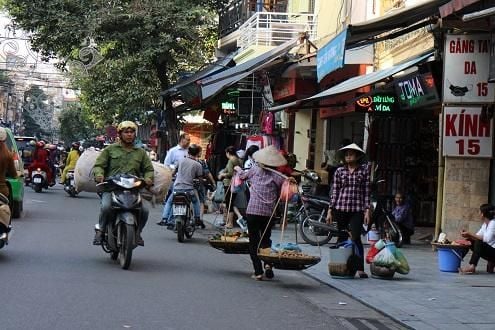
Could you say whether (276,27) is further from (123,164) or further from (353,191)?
(123,164)

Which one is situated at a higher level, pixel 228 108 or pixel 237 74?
pixel 237 74

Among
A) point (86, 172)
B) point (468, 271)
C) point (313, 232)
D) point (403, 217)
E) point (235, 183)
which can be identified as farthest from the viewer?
point (313, 232)

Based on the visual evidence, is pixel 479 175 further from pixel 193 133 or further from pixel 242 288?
pixel 193 133

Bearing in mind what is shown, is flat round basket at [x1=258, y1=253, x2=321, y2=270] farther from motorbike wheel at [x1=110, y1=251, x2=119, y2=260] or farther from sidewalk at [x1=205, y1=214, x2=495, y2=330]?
motorbike wheel at [x1=110, y1=251, x2=119, y2=260]

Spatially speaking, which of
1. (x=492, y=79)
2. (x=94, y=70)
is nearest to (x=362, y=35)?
(x=492, y=79)

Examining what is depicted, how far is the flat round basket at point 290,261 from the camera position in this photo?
962 cm

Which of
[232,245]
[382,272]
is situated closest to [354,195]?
[382,272]

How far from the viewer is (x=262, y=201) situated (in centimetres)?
1027

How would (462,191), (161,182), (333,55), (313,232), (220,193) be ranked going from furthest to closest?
(220,193)
(313,232)
(462,191)
(333,55)
(161,182)

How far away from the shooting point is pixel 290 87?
23.1 metres

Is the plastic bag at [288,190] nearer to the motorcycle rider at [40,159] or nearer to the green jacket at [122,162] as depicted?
the green jacket at [122,162]

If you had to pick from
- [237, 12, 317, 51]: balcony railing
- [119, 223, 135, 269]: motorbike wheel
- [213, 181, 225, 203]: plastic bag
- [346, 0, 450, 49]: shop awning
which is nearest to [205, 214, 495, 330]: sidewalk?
[119, 223, 135, 269]: motorbike wheel

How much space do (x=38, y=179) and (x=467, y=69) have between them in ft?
54.7

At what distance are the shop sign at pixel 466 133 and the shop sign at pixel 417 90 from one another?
0.72 m
